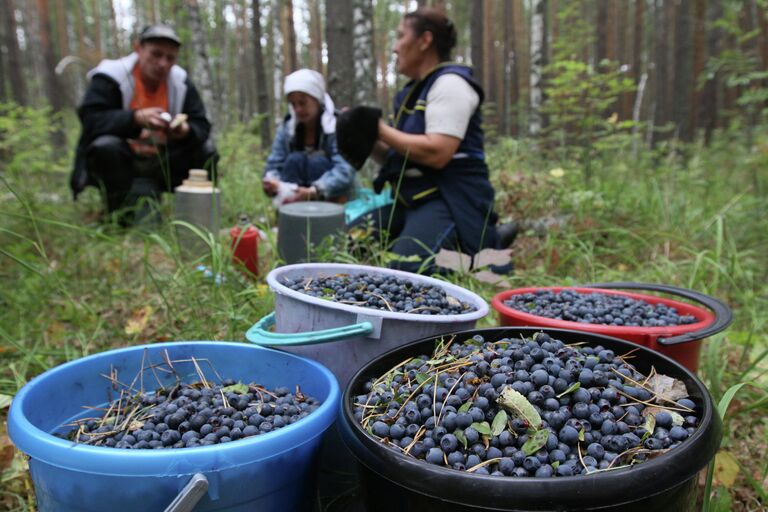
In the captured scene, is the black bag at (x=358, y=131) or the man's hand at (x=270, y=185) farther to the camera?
the man's hand at (x=270, y=185)

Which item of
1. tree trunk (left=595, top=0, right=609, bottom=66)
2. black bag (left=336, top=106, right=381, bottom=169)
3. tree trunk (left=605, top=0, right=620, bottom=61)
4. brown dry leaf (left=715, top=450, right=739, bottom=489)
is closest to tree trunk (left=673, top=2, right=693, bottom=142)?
tree trunk (left=595, top=0, right=609, bottom=66)

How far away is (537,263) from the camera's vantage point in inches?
123

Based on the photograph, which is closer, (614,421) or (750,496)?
(614,421)

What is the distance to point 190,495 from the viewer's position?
31.4 inches

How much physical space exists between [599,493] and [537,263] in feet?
8.20

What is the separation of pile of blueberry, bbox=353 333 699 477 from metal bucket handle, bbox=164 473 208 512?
0.28 meters

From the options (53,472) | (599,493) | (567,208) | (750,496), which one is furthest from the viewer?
(567,208)

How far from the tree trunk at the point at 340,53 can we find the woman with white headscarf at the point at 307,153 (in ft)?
2.49

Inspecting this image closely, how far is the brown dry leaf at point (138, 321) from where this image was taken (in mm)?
1948

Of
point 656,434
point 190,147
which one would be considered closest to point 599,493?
point 656,434

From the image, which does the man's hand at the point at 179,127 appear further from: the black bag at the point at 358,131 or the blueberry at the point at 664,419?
the blueberry at the point at 664,419

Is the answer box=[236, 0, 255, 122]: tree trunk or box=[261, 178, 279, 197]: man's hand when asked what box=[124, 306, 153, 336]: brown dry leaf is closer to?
box=[261, 178, 279, 197]: man's hand

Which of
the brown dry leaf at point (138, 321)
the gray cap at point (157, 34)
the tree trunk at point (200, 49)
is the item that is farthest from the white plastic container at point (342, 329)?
the tree trunk at point (200, 49)

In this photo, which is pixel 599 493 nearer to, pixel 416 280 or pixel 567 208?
pixel 416 280
